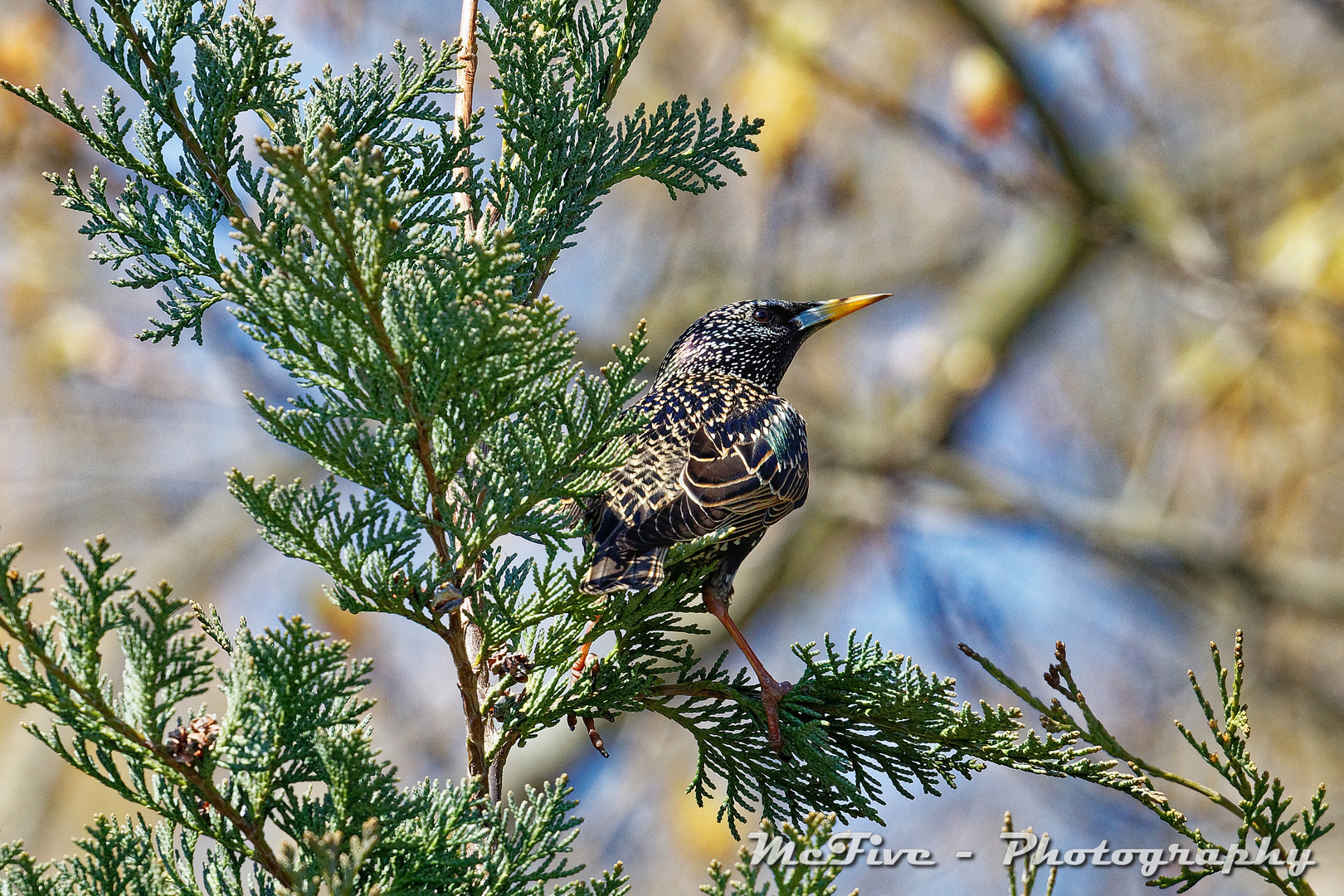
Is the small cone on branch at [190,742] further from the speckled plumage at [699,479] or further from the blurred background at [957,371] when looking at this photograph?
the blurred background at [957,371]

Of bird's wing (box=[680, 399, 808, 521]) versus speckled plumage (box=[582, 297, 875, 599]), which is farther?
bird's wing (box=[680, 399, 808, 521])

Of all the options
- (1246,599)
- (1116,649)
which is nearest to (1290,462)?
(1246,599)

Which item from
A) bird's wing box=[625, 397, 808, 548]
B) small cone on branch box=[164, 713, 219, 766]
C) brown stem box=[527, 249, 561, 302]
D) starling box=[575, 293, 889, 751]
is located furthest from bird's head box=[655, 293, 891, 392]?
small cone on branch box=[164, 713, 219, 766]

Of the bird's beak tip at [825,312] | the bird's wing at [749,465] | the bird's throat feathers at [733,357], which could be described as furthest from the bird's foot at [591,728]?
the bird's beak tip at [825,312]

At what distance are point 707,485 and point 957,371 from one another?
5.53 metres

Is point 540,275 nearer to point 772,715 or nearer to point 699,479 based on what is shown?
point 699,479

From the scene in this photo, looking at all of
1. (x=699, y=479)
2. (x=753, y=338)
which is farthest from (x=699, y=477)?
(x=753, y=338)

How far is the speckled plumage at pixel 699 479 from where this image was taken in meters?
2.18

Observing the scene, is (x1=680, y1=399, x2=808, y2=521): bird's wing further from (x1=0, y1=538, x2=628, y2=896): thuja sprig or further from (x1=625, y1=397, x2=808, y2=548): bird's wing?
(x1=0, y1=538, x2=628, y2=896): thuja sprig

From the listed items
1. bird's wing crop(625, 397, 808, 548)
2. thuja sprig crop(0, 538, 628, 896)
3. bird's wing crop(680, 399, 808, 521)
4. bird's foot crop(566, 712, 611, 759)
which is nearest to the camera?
thuja sprig crop(0, 538, 628, 896)

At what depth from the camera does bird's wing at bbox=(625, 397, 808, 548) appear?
2363mm

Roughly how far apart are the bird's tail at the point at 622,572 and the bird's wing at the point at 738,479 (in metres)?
0.09

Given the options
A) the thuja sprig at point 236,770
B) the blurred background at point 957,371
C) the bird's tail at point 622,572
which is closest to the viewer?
the thuja sprig at point 236,770

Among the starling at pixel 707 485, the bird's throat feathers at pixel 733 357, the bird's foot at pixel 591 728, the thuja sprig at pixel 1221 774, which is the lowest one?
the thuja sprig at pixel 1221 774
